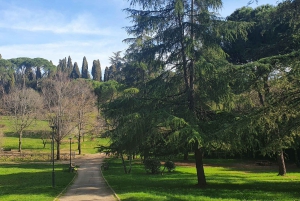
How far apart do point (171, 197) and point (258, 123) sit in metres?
4.63

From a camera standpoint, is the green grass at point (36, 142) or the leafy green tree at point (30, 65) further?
the leafy green tree at point (30, 65)

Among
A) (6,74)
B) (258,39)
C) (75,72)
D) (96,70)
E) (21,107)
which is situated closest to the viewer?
(258,39)

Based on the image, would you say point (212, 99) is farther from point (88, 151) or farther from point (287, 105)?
point (88, 151)

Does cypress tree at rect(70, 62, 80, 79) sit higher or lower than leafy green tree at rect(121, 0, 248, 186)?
higher

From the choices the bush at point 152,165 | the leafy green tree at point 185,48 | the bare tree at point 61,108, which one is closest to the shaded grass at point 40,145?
the bare tree at point 61,108

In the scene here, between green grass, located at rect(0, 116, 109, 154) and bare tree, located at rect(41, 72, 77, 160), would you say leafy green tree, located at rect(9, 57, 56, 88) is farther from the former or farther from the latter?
bare tree, located at rect(41, 72, 77, 160)

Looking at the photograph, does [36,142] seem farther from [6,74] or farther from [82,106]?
[6,74]

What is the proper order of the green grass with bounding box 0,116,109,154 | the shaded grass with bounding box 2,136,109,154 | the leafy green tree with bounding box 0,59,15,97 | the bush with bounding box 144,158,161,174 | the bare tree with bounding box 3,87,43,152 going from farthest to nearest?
the leafy green tree with bounding box 0,59,15,97 → the green grass with bounding box 0,116,109,154 → the shaded grass with bounding box 2,136,109,154 → the bare tree with bounding box 3,87,43,152 → the bush with bounding box 144,158,161,174

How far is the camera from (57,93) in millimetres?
40188

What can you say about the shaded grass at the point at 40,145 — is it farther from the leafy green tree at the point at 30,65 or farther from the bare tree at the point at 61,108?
the leafy green tree at the point at 30,65

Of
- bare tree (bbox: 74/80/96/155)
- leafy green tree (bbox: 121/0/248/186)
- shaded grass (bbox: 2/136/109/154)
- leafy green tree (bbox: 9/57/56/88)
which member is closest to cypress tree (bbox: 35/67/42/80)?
leafy green tree (bbox: 9/57/56/88)

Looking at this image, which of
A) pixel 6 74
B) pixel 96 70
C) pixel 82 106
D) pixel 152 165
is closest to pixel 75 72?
pixel 96 70

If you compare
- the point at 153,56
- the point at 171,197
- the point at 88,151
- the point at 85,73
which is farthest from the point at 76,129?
the point at 85,73

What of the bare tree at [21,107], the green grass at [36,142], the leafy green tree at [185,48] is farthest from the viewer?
the green grass at [36,142]
